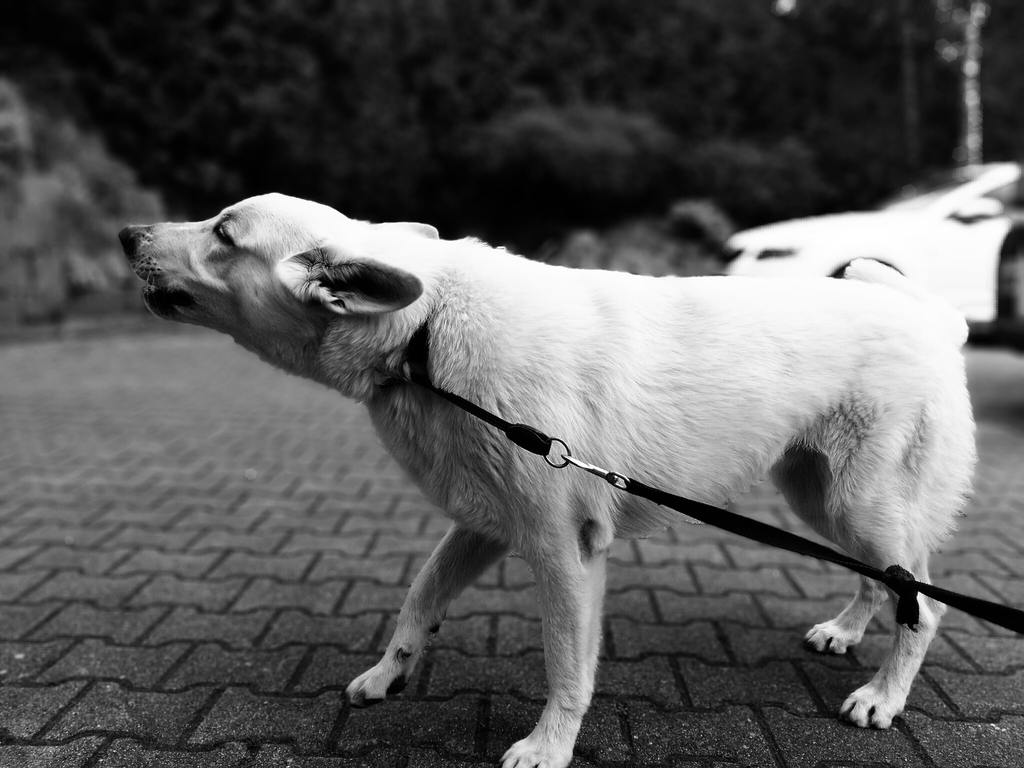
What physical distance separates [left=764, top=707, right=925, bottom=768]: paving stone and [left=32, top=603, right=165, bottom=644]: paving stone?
223 cm

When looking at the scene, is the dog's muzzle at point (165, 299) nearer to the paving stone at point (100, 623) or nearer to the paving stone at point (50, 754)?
the paving stone at point (50, 754)

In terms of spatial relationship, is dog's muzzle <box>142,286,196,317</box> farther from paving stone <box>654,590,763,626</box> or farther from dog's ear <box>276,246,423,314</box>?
paving stone <box>654,590,763,626</box>

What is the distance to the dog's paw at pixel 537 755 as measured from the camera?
84.2 inches

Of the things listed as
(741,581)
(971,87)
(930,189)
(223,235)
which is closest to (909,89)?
(971,87)

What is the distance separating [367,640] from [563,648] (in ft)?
3.35

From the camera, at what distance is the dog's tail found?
2475mm

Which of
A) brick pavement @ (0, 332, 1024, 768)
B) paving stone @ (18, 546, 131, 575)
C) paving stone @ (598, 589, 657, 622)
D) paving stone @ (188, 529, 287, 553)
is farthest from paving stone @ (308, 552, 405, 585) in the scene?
paving stone @ (18, 546, 131, 575)

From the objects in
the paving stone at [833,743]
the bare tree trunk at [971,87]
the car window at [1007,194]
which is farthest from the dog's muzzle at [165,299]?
the bare tree trunk at [971,87]

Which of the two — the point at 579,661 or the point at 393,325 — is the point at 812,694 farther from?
the point at 393,325

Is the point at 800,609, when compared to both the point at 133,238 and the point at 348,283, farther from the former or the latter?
the point at 133,238

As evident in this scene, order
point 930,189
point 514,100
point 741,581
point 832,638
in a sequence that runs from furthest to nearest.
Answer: point 514,100
point 930,189
point 741,581
point 832,638

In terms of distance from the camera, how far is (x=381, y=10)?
52.7 ft

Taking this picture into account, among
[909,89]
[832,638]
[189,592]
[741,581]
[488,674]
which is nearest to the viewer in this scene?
[488,674]

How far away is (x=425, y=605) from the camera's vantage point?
2.50m
